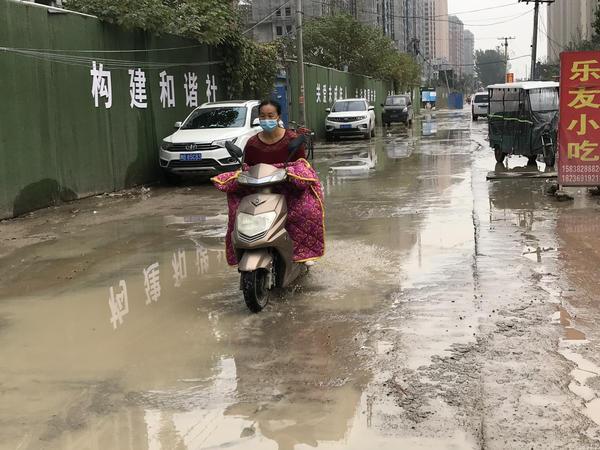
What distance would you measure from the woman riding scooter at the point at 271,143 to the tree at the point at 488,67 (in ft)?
500

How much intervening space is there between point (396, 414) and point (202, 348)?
162 centimetres

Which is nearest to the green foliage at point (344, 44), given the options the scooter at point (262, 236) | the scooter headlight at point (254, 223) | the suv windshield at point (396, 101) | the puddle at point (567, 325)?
the suv windshield at point (396, 101)

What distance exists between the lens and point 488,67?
157125mm

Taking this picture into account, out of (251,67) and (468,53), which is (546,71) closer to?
(468,53)

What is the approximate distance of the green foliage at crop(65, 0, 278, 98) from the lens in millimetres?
13602

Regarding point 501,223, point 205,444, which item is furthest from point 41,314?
point 501,223

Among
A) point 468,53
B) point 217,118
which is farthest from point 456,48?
point 217,118

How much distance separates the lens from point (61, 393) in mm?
4051

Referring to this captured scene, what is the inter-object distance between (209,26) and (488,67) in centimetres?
15067

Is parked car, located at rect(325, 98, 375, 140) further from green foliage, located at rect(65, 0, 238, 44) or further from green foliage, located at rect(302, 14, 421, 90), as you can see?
green foliage, located at rect(302, 14, 421, 90)

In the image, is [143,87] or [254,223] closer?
[254,223]

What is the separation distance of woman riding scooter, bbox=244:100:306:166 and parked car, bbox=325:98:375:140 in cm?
2185

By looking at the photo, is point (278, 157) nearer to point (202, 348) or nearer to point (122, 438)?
point (202, 348)

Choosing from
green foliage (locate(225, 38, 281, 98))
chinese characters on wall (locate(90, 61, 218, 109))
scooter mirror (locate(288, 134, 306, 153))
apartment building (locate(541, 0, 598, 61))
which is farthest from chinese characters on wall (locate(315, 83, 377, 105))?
apartment building (locate(541, 0, 598, 61))
